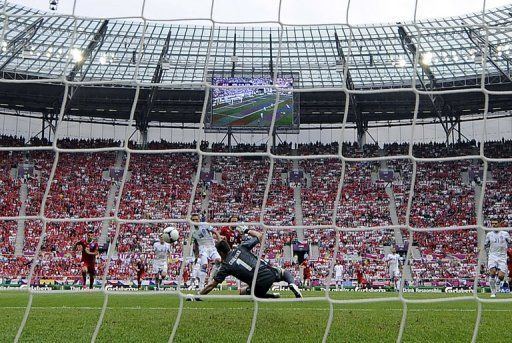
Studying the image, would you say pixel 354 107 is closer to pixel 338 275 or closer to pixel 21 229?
pixel 338 275

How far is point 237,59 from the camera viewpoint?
27.6 meters

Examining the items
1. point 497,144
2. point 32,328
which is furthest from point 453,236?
point 32,328

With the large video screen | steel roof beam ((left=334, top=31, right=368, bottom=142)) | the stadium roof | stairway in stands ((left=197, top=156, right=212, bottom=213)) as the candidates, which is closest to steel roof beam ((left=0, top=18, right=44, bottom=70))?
the stadium roof

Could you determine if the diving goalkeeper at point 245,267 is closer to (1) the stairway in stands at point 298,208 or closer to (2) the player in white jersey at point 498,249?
(2) the player in white jersey at point 498,249

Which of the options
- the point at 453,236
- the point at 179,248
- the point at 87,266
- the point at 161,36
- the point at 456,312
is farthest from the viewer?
the point at 161,36

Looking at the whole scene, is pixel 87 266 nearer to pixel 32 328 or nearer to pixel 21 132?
pixel 32 328

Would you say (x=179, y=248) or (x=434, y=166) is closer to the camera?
(x=179, y=248)

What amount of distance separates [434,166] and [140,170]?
554 inches

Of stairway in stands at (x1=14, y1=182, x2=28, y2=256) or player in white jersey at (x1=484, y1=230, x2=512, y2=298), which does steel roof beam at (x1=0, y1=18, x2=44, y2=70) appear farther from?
player in white jersey at (x1=484, y1=230, x2=512, y2=298)

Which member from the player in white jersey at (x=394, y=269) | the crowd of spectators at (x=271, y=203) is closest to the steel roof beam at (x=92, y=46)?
the crowd of spectators at (x=271, y=203)

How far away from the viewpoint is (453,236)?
20.9 metres

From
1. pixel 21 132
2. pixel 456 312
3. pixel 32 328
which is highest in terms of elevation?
pixel 32 328

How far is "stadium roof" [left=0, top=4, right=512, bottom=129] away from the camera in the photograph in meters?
24.6

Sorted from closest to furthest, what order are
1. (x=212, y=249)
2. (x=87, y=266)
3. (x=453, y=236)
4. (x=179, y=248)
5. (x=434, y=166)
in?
1. (x=212, y=249)
2. (x=87, y=266)
3. (x=179, y=248)
4. (x=453, y=236)
5. (x=434, y=166)
